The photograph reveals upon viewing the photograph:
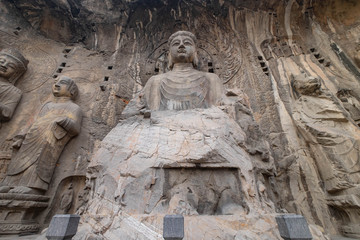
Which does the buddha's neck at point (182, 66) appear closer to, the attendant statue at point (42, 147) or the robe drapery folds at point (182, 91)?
the robe drapery folds at point (182, 91)

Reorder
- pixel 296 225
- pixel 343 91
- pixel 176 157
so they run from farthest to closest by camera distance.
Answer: pixel 343 91
pixel 176 157
pixel 296 225

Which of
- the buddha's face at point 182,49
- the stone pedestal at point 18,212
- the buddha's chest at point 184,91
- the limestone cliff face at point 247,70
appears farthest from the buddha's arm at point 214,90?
the stone pedestal at point 18,212

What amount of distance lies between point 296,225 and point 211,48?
19.4 ft


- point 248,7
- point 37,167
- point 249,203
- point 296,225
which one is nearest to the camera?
point 296,225

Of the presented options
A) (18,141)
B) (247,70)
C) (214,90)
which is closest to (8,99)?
(18,141)

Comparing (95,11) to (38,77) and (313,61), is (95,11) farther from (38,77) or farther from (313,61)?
(313,61)

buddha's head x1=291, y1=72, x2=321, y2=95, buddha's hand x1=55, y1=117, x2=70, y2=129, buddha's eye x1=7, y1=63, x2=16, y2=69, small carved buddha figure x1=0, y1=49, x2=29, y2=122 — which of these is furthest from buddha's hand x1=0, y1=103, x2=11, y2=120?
buddha's head x1=291, y1=72, x2=321, y2=95

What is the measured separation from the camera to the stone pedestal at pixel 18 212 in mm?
2713

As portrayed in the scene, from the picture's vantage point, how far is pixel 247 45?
18.1 feet

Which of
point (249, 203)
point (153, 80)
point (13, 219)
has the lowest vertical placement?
point (13, 219)

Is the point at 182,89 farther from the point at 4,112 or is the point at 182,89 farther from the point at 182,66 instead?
the point at 4,112

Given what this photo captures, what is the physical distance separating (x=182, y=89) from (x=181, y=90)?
34 mm

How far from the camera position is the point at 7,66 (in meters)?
4.24

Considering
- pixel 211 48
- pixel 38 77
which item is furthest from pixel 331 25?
pixel 38 77
